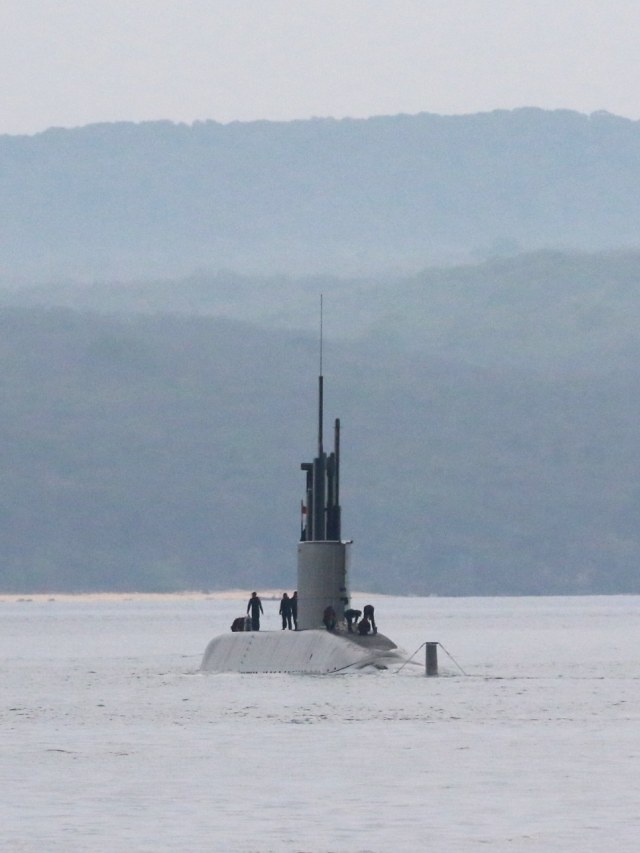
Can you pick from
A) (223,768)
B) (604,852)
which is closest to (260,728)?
(223,768)

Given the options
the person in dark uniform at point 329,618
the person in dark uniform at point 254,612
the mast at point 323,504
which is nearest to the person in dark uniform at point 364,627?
the person in dark uniform at point 329,618

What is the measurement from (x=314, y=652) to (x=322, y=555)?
2710 millimetres

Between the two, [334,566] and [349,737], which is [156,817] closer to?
[349,737]

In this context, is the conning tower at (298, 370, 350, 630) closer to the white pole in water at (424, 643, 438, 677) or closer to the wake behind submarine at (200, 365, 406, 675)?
the wake behind submarine at (200, 365, 406, 675)

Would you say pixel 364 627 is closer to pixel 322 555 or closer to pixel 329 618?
pixel 329 618

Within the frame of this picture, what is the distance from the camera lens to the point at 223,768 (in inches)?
1405

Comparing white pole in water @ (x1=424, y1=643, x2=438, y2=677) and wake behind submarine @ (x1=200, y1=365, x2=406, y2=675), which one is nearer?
wake behind submarine @ (x1=200, y1=365, x2=406, y2=675)

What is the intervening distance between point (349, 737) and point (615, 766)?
765 centimetres

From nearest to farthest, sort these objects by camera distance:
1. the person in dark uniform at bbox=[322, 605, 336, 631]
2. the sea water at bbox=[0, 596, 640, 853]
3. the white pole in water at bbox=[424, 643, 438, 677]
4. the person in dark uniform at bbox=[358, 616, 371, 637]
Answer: the sea water at bbox=[0, 596, 640, 853]
the person in dark uniform at bbox=[322, 605, 336, 631]
the person in dark uniform at bbox=[358, 616, 371, 637]
the white pole in water at bbox=[424, 643, 438, 677]

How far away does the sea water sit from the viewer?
27688mm

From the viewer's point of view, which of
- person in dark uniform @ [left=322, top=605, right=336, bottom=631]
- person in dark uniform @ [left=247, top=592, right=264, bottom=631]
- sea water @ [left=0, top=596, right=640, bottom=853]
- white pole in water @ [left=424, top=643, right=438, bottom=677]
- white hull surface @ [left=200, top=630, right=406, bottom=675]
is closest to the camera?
sea water @ [left=0, top=596, right=640, bottom=853]

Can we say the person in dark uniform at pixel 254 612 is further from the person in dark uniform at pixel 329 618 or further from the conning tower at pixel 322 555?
the person in dark uniform at pixel 329 618


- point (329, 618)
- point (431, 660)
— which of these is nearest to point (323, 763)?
point (329, 618)

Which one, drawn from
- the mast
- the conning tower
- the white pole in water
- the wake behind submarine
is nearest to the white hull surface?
the wake behind submarine
